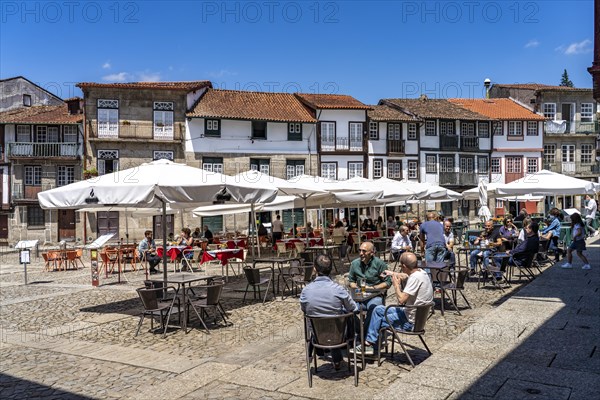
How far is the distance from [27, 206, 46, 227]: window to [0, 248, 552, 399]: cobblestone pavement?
26150 mm

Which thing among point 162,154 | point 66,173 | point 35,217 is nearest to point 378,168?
point 162,154

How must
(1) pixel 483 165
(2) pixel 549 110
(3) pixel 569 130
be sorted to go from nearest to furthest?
(1) pixel 483 165, (2) pixel 549 110, (3) pixel 569 130

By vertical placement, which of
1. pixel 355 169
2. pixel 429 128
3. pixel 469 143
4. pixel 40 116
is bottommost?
pixel 355 169

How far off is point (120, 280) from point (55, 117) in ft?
80.7

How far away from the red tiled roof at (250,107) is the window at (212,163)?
2.73m

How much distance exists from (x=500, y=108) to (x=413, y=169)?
10682 mm

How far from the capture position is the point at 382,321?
5.88 meters

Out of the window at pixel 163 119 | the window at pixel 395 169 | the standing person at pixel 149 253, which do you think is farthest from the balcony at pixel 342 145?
the standing person at pixel 149 253

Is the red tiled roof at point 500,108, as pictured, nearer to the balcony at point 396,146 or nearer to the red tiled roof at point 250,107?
the balcony at point 396,146

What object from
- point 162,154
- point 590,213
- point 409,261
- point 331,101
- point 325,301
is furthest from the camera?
point 331,101

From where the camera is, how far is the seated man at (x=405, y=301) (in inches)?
233

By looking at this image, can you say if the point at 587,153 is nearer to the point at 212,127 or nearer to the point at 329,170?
the point at 329,170

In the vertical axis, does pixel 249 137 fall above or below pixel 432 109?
below

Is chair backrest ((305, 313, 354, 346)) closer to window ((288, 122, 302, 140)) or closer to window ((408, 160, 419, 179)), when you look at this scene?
window ((288, 122, 302, 140))
